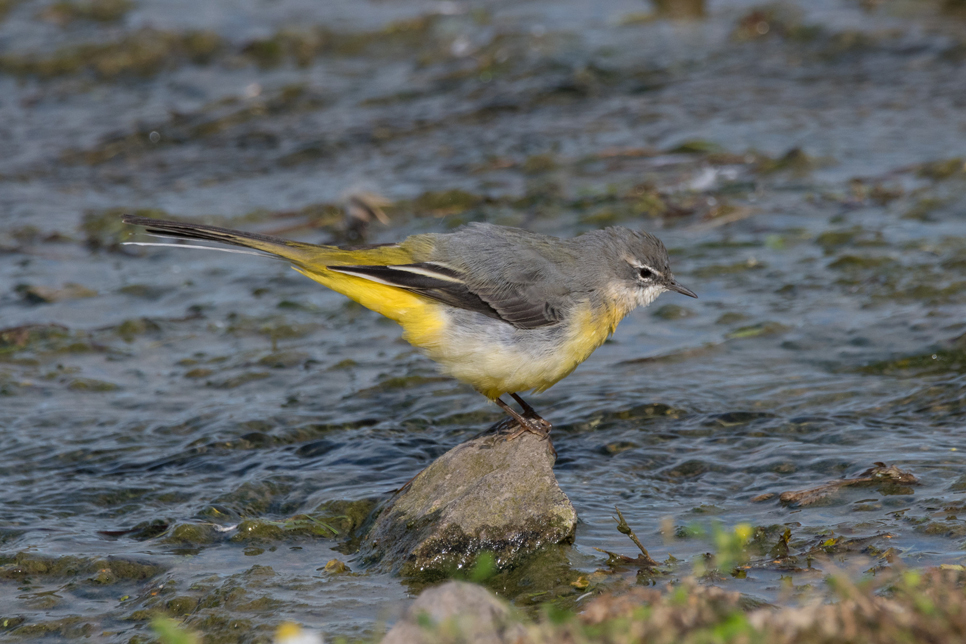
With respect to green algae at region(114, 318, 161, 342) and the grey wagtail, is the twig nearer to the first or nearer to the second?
the grey wagtail

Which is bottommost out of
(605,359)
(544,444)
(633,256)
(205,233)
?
(605,359)

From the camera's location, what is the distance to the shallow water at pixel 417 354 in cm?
538

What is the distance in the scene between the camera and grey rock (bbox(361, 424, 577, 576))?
513 centimetres

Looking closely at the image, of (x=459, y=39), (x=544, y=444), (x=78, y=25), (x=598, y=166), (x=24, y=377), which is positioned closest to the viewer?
(x=544, y=444)

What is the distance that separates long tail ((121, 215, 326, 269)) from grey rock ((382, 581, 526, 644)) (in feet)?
9.37

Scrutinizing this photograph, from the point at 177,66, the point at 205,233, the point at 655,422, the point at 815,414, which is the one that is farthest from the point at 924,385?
the point at 177,66

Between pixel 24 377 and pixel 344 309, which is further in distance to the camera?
pixel 344 309

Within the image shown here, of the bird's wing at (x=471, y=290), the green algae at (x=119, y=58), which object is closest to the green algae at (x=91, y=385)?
the bird's wing at (x=471, y=290)

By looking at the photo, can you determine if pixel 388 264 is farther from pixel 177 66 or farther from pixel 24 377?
pixel 177 66

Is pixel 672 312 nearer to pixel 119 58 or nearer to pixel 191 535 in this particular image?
pixel 191 535

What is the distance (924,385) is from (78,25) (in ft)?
48.2

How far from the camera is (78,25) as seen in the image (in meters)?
17.2

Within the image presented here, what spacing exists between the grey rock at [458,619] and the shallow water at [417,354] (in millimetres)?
901

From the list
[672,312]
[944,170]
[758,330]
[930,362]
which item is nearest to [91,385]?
[672,312]
